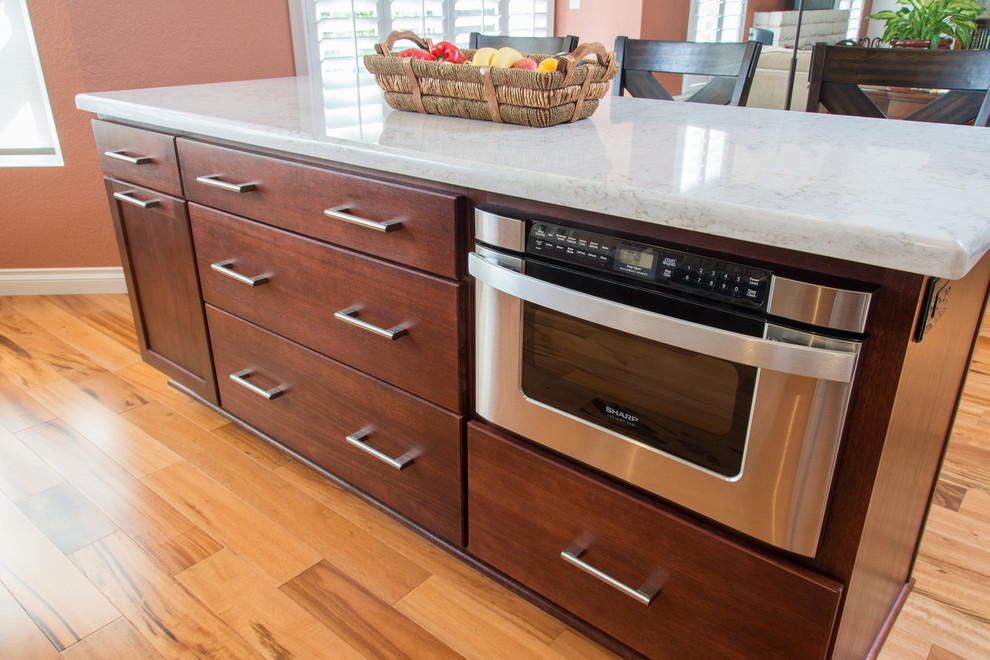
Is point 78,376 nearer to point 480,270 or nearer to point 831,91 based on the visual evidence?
point 480,270

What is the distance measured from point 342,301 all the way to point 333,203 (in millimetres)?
200

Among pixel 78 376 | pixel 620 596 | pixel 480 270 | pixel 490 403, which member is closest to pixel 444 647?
pixel 620 596

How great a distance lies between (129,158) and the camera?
71.8 inches

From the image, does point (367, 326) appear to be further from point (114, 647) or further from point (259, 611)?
point (114, 647)

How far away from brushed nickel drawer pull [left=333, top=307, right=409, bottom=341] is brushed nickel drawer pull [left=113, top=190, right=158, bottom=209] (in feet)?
2.36

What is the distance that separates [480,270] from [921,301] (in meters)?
0.62

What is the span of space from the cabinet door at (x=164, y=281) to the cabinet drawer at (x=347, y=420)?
0.29 feet

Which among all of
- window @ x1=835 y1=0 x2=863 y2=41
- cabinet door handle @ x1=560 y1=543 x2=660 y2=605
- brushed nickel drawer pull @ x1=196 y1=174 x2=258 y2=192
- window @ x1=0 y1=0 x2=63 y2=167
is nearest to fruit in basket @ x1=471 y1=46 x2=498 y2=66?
brushed nickel drawer pull @ x1=196 y1=174 x2=258 y2=192

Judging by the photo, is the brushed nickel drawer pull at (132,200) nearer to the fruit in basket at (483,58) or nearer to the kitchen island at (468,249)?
the kitchen island at (468,249)

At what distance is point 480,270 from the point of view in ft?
3.83

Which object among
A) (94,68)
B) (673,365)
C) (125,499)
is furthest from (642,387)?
(94,68)

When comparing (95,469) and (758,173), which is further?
(95,469)

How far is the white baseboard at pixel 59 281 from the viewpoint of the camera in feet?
9.66

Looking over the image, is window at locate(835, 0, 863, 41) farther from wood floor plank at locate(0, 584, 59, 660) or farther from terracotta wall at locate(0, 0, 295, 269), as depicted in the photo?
wood floor plank at locate(0, 584, 59, 660)
